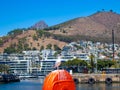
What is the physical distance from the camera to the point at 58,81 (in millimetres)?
7945

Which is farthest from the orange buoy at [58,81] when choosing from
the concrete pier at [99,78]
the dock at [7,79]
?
the dock at [7,79]

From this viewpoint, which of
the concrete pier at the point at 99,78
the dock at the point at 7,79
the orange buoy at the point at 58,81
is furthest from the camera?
the dock at the point at 7,79

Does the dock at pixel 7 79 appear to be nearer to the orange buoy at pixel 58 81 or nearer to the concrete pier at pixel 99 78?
the concrete pier at pixel 99 78

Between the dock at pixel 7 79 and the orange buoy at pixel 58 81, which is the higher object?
the orange buoy at pixel 58 81

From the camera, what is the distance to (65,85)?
7.96 m

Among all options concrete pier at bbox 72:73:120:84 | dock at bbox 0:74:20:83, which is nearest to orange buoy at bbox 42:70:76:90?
concrete pier at bbox 72:73:120:84

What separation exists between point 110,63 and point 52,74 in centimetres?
12886

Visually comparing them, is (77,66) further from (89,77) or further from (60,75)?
(60,75)

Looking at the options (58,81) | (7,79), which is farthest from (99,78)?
(58,81)

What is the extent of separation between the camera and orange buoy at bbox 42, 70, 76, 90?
789 centimetres

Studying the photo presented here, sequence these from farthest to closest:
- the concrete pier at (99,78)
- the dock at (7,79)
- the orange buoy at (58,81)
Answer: the dock at (7,79) → the concrete pier at (99,78) → the orange buoy at (58,81)

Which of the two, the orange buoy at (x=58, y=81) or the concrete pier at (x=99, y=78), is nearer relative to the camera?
the orange buoy at (x=58, y=81)

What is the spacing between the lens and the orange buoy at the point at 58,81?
7.89 meters

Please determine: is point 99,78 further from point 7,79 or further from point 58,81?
point 58,81
